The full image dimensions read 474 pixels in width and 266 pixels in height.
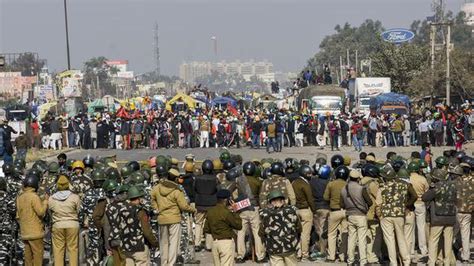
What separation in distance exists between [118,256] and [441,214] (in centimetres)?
530

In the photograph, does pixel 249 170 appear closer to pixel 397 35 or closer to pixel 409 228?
pixel 409 228

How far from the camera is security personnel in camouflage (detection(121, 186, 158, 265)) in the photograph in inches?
567

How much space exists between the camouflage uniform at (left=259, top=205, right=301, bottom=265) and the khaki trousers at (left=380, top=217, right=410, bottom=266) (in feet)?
9.70

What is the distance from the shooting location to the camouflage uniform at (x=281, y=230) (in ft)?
45.3

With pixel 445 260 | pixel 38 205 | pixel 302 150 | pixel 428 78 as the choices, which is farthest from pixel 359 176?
pixel 428 78

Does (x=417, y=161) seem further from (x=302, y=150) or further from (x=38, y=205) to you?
(x=302, y=150)

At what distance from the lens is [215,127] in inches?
1772

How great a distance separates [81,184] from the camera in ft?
56.6

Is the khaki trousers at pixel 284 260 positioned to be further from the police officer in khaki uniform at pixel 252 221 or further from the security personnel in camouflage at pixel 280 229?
the police officer in khaki uniform at pixel 252 221

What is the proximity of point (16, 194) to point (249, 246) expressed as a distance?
4.39 metres

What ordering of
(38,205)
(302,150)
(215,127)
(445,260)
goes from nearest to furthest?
(38,205)
(445,260)
(302,150)
(215,127)

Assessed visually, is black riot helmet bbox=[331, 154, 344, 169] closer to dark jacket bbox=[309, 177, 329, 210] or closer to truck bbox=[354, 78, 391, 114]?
dark jacket bbox=[309, 177, 329, 210]

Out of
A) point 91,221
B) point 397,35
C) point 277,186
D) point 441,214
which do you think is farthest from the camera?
point 397,35

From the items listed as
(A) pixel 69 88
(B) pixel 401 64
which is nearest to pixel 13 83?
(A) pixel 69 88
